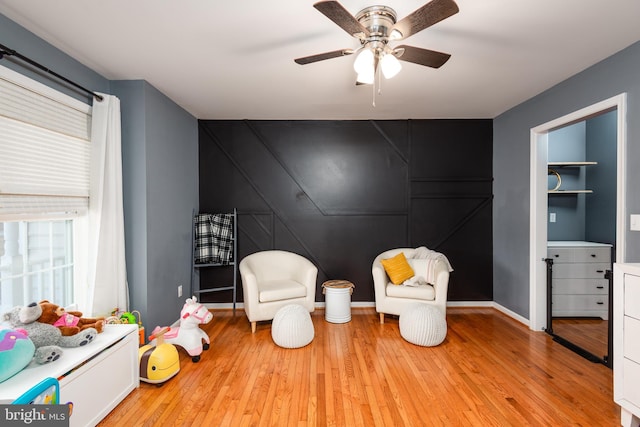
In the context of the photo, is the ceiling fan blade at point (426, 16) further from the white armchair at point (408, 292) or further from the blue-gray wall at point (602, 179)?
the blue-gray wall at point (602, 179)

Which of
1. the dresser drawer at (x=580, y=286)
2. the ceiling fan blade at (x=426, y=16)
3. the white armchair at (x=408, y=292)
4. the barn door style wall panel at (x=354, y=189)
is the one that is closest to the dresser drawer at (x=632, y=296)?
the white armchair at (x=408, y=292)

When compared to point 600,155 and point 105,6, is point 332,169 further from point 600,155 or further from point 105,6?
point 600,155

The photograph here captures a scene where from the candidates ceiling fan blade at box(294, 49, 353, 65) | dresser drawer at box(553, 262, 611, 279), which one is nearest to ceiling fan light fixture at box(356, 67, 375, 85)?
ceiling fan blade at box(294, 49, 353, 65)

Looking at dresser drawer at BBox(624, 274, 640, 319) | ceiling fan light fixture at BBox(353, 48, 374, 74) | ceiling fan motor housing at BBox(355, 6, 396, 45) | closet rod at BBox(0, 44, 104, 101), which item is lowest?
dresser drawer at BBox(624, 274, 640, 319)

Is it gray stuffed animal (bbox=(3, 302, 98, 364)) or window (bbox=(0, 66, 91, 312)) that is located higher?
window (bbox=(0, 66, 91, 312))

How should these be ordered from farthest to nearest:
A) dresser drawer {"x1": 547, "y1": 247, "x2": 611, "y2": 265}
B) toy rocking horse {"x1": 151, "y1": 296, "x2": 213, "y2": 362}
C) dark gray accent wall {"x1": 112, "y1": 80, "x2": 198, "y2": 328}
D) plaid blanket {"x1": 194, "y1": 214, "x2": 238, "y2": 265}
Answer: plaid blanket {"x1": 194, "y1": 214, "x2": 238, "y2": 265} < dresser drawer {"x1": 547, "y1": 247, "x2": 611, "y2": 265} < dark gray accent wall {"x1": 112, "y1": 80, "x2": 198, "y2": 328} < toy rocking horse {"x1": 151, "y1": 296, "x2": 213, "y2": 362}

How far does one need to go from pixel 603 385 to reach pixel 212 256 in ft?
13.2

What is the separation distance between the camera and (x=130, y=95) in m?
3.09

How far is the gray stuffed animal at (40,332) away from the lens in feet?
6.35

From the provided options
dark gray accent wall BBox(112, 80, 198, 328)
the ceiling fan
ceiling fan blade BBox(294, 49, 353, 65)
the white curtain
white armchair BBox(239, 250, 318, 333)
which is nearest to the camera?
the ceiling fan

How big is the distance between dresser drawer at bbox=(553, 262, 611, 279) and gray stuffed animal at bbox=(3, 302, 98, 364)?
4.59 m

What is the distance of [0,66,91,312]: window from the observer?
2.11m

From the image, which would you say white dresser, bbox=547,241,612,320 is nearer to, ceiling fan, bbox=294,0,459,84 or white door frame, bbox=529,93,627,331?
white door frame, bbox=529,93,627,331

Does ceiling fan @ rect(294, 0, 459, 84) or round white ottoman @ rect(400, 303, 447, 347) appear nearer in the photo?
ceiling fan @ rect(294, 0, 459, 84)
